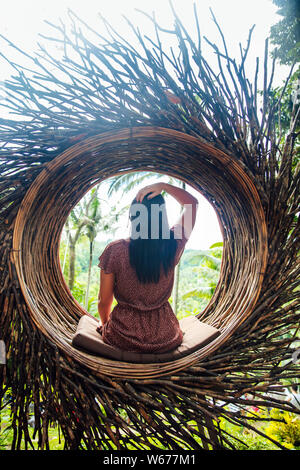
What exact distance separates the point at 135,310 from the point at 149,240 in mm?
350

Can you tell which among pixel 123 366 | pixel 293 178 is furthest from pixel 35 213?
pixel 293 178

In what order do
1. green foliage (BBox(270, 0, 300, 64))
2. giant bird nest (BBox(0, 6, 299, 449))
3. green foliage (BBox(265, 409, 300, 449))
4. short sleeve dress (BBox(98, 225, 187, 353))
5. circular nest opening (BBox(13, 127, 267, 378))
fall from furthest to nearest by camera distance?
green foliage (BBox(270, 0, 300, 64)) → green foliage (BBox(265, 409, 300, 449)) → short sleeve dress (BBox(98, 225, 187, 353)) → circular nest opening (BBox(13, 127, 267, 378)) → giant bird nest (BBox(0, 6, 299, 449))

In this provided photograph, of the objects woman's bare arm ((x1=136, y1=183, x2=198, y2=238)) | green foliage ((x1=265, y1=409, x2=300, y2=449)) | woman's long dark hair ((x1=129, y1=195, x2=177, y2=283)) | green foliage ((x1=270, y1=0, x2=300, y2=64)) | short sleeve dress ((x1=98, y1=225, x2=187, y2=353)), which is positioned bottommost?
green foliage ((x1=265, y1=409, x2=300, y2=449))

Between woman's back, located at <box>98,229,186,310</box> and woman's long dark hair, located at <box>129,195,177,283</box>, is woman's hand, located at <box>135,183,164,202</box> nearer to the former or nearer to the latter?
woman's long dark hair, located at <box>129,195,177,283</box>

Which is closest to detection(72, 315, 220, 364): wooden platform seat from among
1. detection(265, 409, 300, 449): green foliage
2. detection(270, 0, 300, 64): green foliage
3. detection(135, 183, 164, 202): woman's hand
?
detection(135, 183, 164, 202): woman's hand

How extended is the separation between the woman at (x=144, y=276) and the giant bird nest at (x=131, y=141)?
0.47 feet

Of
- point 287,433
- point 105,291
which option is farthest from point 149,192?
point 287,433

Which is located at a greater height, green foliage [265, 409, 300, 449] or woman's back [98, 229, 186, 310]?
woman's back [98, 229, 186, 310]

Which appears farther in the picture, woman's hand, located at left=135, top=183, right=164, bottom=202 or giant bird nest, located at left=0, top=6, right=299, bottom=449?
woman's hand, located at left=135, top=183, right=164, bottom=202

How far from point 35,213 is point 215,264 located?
475 centimetres

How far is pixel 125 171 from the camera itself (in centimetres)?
199

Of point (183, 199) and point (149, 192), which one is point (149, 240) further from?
point (183, 199)

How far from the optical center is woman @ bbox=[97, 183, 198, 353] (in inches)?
56.4

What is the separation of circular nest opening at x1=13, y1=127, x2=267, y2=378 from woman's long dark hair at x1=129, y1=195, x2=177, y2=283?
347mm
